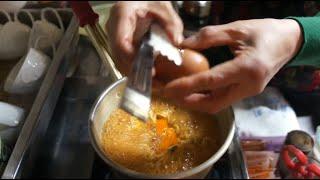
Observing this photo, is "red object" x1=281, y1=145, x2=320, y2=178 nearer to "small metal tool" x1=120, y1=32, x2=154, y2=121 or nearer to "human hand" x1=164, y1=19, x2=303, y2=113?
"human hand" x1=164, y1=19, x2=303, y2=113

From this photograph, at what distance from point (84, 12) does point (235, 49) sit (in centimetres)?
17

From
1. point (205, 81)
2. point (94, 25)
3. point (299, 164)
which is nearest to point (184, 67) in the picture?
point (205, 81)

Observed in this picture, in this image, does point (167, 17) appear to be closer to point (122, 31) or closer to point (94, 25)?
point (122, 31)

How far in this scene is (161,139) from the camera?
469 millimetres

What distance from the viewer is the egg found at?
323mm

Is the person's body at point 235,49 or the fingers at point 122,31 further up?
the fingers at point 122,31

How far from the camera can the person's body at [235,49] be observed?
12.0 inches

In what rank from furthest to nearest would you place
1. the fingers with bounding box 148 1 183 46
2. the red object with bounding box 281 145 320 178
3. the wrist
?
the red object with bounding box 281 145 320 178 → the wrist → the fingers with bounding box 148 1 183 46

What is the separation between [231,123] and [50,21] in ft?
1.62

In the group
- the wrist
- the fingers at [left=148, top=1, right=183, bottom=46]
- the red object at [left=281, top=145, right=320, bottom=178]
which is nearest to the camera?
the fingers at [left=148, top=1, right=183, bottom=46]

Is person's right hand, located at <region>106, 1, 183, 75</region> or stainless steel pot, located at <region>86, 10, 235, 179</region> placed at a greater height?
person's right hand, located at <region>106, 1, 183, 75</region>

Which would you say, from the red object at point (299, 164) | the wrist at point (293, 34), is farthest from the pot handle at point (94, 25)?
the red object at point (299, 164)

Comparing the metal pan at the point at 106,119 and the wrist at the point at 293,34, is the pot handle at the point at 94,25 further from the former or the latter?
the wrist at the point at 293,34

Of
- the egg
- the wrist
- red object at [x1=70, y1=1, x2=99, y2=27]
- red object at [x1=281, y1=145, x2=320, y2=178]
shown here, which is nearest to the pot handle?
red object at [x1=70, y1=1, x2=99, y2=27]
